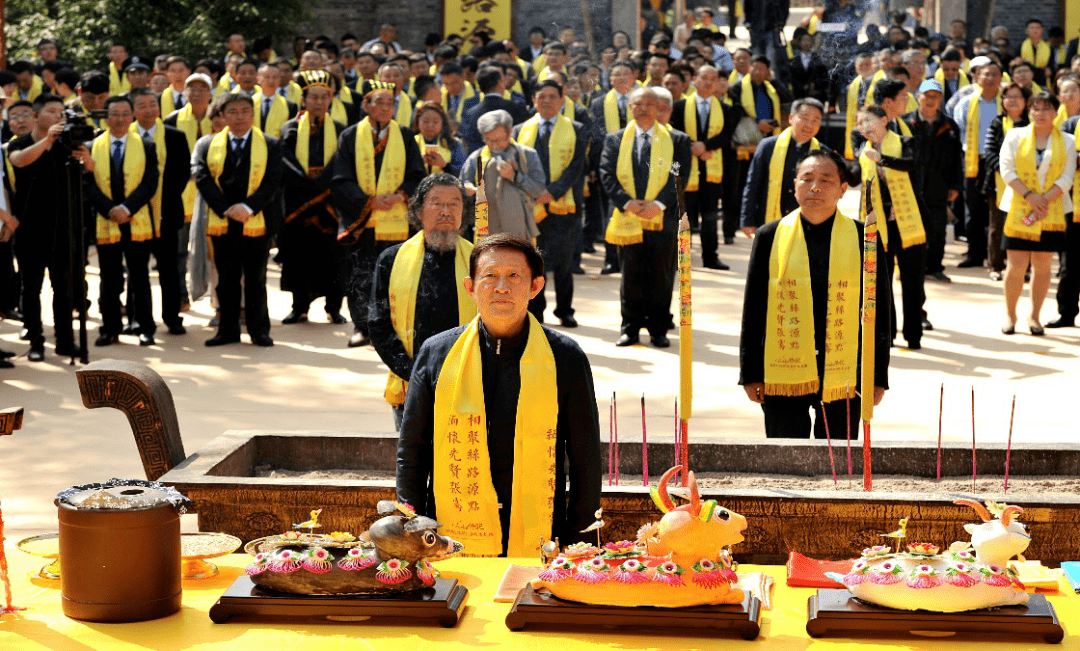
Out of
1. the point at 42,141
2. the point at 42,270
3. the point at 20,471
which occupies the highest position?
the point at 42,141

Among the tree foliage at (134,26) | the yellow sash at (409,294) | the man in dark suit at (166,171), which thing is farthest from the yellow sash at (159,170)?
the tree foliage at (134,26)

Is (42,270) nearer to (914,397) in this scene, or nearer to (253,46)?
(914,397)

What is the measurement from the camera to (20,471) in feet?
22.7

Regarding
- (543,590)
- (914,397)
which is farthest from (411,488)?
(914,397)

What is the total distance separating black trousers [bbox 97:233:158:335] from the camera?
10070 millimetres

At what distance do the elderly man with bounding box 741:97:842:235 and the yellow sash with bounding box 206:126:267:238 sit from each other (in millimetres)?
3240

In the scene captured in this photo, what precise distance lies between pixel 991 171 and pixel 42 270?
690 cm

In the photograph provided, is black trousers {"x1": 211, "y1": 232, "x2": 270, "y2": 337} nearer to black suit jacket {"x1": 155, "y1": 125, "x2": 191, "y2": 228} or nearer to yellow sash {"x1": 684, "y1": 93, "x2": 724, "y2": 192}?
black suit jacket {"x1": 155, "y1": 125, "x2": 191, "y2": 228}

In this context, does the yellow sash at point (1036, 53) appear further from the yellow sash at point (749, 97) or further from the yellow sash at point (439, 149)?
the yellow sash at point (439, 149)

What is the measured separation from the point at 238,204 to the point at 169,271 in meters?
0.80

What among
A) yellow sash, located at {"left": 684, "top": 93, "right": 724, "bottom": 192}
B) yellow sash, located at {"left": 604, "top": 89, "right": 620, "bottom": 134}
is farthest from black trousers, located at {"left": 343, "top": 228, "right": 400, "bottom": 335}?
yellow sash, located at {"left": 684, "top": 93, "right": 724, "bottom": 192}

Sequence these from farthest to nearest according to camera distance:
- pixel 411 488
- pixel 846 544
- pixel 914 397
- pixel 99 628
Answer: pixel 914 397
pixel 846 544
pixel 411 488
pixel 99 628

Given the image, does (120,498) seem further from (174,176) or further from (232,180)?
(174,176)

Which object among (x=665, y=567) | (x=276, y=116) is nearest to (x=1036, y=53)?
(x=276, y=116)
